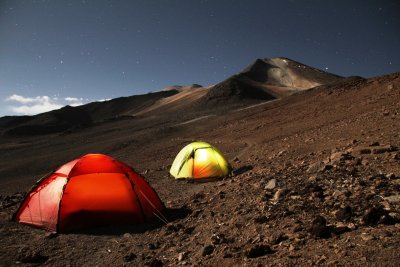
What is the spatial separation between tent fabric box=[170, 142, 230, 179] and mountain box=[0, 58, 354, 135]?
144 feet

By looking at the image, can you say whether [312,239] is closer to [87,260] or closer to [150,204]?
[87,260]

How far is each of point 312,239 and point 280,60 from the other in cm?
11059

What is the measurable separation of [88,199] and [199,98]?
60.7 m

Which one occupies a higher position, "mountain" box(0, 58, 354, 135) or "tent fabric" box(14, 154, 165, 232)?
"mountain" box(0, 58, 354, 135)

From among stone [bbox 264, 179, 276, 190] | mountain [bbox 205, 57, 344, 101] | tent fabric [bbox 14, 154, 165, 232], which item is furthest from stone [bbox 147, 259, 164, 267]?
mountain [bbox 205, 57, 344, 101]

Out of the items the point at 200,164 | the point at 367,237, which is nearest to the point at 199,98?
the point at 200,164

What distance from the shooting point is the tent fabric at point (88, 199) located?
29.5 feet

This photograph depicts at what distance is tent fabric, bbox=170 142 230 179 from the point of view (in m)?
14.2

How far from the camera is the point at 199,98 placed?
6931cm

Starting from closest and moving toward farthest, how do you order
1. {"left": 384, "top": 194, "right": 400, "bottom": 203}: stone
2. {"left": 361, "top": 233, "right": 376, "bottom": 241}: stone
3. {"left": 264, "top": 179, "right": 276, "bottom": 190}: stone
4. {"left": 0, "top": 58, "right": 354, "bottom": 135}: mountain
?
{"left": 361, "top": 233, "right": 376, "bottom": 241}: stone, {"left": 384, "top": 194, "right": 400, "bottom": 203}: stone, {"left": 264, "top": 179, "right": 276, "bottom": 190}: stone, {"left": 0, "top": 58, "right": 354, "bottom": 135}: mountain

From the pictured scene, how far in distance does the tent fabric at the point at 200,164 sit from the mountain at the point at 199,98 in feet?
144

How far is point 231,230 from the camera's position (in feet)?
23.9

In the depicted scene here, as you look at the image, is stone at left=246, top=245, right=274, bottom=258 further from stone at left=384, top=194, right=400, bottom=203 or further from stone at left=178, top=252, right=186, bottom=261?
stone at left=384, top=194, right=400, bottom=203

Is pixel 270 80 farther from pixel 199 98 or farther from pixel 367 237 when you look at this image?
pixel 367 237
